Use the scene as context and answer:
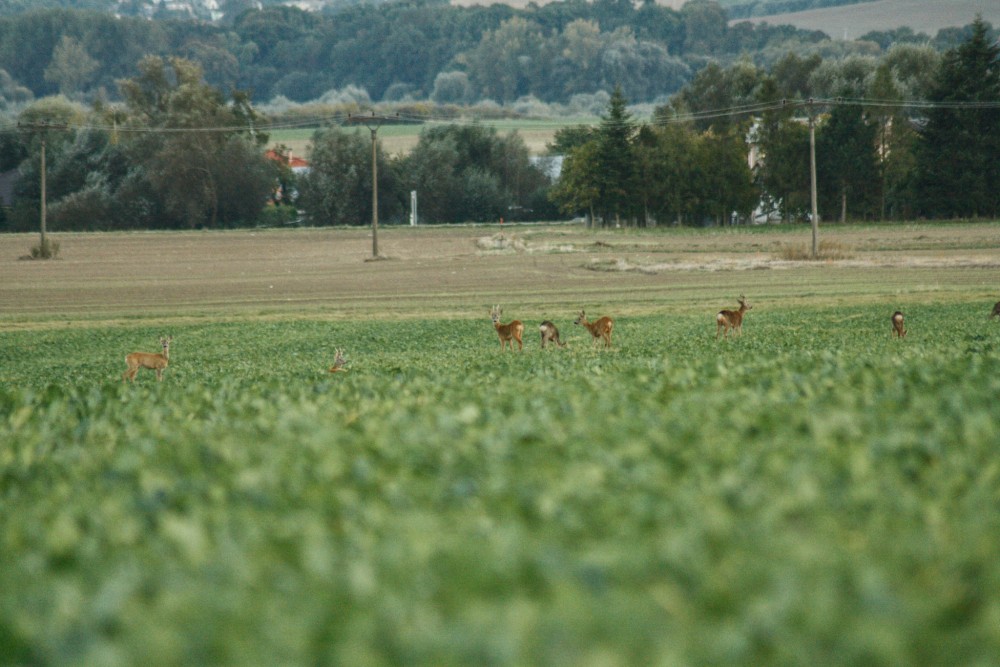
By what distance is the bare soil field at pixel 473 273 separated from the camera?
2047 inches

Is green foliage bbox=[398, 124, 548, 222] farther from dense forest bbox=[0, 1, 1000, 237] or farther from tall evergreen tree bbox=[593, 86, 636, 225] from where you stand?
tall evergreen tree bbox=[593, 86, 636, 225]

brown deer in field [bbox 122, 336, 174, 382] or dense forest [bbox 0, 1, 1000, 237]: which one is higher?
dense forest [bbox 0, 1, 1000, 237]

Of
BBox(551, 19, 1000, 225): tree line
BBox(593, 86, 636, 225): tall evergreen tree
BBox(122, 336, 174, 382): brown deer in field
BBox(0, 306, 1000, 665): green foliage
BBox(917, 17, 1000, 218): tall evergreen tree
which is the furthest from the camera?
BBox(593, 86, 636, 225): tall evergreen tree

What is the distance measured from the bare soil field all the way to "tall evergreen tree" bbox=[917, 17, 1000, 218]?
268 inches

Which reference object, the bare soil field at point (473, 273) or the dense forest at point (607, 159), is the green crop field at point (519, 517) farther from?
the dense forest at point (607, 159)

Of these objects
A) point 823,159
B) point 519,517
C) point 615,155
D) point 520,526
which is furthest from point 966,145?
point 520,526

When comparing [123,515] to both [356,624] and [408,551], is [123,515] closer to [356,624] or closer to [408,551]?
[408,551]

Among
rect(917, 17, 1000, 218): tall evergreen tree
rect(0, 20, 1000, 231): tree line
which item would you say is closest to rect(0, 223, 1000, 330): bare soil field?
rect(917, 17, 1000, 218): tall evergreen tree

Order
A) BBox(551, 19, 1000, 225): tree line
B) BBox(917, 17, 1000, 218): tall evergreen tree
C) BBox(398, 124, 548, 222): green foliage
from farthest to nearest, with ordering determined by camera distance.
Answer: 1. BBox(398, 124, 548, 222): green foliage
2. BBox(551, 19, 1000, 225): tree line
3. BBox(917, 17, 1000, 218): tall evergreen tree

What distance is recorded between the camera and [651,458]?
838cm

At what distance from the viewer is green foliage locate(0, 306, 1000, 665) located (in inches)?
203

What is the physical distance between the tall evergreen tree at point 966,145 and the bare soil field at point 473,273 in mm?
6795

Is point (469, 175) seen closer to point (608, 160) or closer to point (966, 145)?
point (608, 160)

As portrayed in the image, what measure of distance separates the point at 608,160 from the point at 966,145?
109 ft
